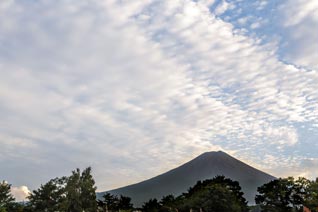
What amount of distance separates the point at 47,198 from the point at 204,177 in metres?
123

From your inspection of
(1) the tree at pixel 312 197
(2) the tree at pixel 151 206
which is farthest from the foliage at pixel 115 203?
(1) the tree at pixel 312 197

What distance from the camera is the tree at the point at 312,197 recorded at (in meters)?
40.4

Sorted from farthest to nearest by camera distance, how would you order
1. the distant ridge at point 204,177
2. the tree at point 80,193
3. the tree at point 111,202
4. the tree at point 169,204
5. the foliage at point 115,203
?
the distant ridge at point 204,177 → the foliage at point 115,203 → the tree at point 111,202 → the tree at point 169,204 → the tree at point 80,193

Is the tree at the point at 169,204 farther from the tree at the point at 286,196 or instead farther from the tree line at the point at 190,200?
the tree at the point at 286,196

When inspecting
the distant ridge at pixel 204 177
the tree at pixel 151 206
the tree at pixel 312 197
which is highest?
the distant ridge at pixel 204 177

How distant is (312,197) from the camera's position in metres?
42.2

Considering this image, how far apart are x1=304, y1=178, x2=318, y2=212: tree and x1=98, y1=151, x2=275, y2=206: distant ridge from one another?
111709 millimetres

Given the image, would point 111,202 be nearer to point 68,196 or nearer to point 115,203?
point 115,203

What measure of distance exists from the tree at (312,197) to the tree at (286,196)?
90 cm

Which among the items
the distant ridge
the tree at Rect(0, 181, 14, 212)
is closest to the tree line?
the tree at Rect(0, 181, 14, 212)

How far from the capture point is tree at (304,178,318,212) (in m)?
40.4

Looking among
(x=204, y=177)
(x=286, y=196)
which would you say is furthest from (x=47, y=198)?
(x=204, y=177)

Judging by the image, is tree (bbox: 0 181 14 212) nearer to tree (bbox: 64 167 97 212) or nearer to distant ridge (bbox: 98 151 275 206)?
tree (bbox: 64 167 97 212)

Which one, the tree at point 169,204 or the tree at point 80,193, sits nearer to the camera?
the tree at point 80,193
